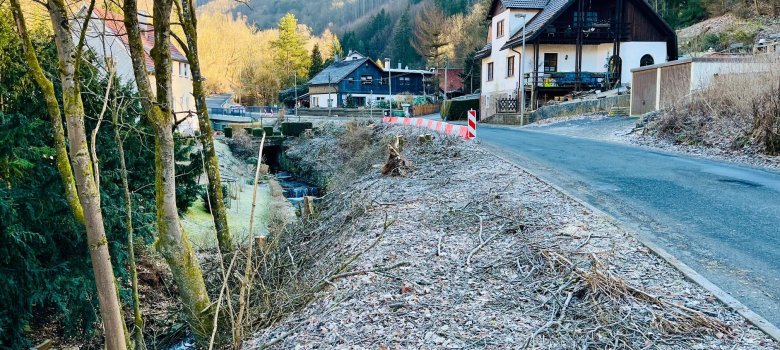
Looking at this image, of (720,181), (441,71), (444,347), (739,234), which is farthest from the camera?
(441,71)

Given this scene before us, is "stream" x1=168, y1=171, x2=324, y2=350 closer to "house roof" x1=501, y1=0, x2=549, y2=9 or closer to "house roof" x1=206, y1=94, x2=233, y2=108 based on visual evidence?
"house roof" x1=501, y1=0, x2=549, y2=9

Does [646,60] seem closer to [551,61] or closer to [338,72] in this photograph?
[551,61]

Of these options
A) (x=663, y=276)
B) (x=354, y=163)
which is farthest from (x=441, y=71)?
(x=663, y=276)

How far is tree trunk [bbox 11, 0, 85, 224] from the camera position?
494cm

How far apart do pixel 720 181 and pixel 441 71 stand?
2756 inches

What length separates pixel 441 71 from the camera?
7931 centimetres

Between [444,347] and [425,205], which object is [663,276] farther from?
[425,205]

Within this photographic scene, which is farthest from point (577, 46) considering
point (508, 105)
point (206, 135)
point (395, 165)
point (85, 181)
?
point (85, 181)

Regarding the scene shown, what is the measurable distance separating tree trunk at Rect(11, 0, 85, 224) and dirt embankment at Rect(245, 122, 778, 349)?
2.21 metres

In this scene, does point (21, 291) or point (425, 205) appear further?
point (425, 205)

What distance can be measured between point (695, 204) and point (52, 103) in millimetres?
8365

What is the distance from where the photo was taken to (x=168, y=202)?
21.5 ft

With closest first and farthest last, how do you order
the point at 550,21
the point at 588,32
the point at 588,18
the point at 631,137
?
the point at 631,137, the point at 550,21, the point at 588,32, the point at 588,18

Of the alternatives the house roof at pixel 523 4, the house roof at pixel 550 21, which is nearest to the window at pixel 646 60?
the house roof at pixel 550 21
